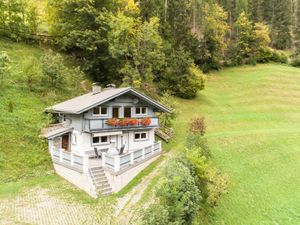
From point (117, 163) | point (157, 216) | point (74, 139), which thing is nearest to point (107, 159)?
point (117, 163)

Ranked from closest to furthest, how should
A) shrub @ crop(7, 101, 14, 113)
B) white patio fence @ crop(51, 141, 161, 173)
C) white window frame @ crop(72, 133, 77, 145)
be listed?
white patio fence @ crop(51, 141, 161, 173), white window frame @ crop(72, 133, 77, 145), shrub @ crop(7, 101, 14, 113)

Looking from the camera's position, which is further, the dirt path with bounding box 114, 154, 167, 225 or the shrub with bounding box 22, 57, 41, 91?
the shrub with bounding box 22, 57, 41, 91

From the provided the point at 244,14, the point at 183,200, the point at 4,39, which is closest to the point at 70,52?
the point at 4,39

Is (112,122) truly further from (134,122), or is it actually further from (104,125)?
(134,122)

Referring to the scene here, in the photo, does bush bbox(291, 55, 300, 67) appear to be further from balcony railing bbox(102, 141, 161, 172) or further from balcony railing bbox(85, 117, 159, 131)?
balcony railing bbox(102, 141, 161, 172)

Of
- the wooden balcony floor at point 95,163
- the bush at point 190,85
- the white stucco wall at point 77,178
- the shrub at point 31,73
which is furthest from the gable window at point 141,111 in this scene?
the bush at point 190,85

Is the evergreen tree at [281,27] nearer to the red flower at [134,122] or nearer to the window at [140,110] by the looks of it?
the window at [140,110]

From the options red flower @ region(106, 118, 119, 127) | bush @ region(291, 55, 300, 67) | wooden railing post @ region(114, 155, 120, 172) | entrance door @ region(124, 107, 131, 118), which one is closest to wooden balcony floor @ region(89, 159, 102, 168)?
wooden railing post @ region(114, 155, 120, 172)

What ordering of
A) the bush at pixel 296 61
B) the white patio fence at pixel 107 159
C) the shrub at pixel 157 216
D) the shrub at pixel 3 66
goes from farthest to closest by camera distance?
1. the bush at pixel 296 61
2. the shrub at pixel 3 66
3. the white patio fence at pixel 107 159
4. the shrub at pixel 157 216
